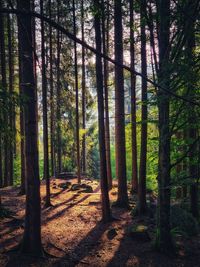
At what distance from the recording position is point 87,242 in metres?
8.91

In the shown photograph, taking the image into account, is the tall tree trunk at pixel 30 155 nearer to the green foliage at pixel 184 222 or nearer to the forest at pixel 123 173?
the forest at pixel 123 173

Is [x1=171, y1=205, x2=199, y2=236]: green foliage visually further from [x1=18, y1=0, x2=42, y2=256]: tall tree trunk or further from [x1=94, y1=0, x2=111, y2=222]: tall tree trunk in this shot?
[x1=18, y1=0, x2=42, y2=256]: tall tree trunk

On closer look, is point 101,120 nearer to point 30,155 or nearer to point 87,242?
point 30,155

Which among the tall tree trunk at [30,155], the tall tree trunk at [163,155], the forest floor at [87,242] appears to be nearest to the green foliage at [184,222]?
the forest floor at [87,242]

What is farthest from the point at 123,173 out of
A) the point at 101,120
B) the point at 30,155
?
the point at 30,155

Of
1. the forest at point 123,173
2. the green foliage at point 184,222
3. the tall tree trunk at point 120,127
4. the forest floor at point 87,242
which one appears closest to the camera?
the forest at point 123,173

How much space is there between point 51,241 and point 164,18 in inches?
307

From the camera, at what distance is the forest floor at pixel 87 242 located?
745cm

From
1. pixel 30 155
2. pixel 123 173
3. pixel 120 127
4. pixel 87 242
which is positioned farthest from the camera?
pixel 120 127

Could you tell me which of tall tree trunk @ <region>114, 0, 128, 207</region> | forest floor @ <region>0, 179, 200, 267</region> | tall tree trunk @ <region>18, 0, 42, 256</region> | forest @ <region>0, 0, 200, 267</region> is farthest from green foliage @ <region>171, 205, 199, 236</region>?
tall tree trunk @ <region>18, 0, 42, 256</region>

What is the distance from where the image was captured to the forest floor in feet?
24.4

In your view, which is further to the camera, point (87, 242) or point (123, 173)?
point (123, 173)

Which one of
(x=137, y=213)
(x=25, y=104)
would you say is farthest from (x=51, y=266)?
(x=137, y=213)

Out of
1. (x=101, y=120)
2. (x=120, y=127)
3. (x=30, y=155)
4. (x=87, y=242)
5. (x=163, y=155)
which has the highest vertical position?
(x=101, y=120)
